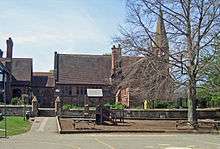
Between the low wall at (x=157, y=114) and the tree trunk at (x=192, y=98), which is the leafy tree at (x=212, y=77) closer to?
the tree trunk at (x=192, y=98)

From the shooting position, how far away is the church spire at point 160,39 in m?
40.9

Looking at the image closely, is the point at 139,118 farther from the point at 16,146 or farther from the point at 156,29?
the point at 16,146

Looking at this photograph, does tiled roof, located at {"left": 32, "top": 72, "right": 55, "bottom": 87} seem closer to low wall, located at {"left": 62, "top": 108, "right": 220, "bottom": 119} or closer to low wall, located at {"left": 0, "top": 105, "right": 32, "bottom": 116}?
→ low wall, located at {"left": 0, "top": 105, "right": 32, "bottom": 116}

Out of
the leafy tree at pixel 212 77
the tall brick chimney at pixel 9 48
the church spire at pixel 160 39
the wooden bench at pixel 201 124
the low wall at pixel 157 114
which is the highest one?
the tall brick chimney at pixel 9 48

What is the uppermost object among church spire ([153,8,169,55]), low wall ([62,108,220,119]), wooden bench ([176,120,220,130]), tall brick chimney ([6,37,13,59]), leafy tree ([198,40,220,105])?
tall brick chimney ([6,37,13,59])

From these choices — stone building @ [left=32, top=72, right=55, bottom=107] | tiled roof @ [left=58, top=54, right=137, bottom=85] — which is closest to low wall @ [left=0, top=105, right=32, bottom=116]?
tiled roof @ [left=58, top=54, right=137, bottom=85]

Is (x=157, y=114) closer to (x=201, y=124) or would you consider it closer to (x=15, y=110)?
(x=201, y=124)

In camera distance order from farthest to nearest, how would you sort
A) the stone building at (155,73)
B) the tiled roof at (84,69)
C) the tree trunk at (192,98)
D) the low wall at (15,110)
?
the tiled roof at (84,69)
the low wall at (15,110)
the stone building at (155,73)
the tree trunk at (192,98)

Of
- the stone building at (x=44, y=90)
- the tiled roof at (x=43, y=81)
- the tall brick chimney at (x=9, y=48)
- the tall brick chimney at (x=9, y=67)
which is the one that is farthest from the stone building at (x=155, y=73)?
the tall brick chimney at (x=9, y=48)

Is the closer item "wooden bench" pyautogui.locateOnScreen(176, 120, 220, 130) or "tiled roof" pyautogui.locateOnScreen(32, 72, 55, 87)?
"wooden bench" pyautogui.locateOnScreen(176, 120, 220, 130)

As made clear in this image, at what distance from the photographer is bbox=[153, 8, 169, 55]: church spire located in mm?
40875

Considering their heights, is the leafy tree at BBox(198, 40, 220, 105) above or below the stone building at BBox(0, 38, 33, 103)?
below

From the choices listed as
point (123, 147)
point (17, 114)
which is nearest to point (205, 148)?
point (123, 147)

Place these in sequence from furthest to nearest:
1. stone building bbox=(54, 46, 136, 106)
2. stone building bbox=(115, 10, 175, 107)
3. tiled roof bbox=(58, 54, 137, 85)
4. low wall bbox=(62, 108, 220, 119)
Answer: tiled roof bbox=(58, 54, 137, 85) < stone building bbox=(54, 46, 136, 106) < low wall bbox=(62, 108, 220, 119) < stone building bbox=(115, 10, 175, 107)
